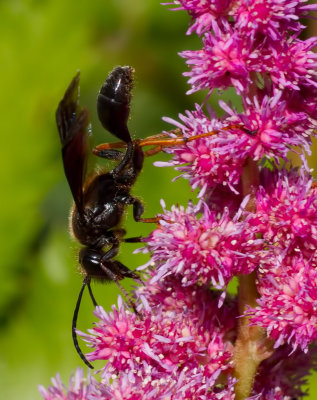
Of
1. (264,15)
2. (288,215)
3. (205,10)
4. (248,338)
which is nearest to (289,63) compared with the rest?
(264,15)

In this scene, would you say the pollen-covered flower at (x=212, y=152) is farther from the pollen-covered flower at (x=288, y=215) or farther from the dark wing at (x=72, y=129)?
the dark wing at (x=72, y=129)

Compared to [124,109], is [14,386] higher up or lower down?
lower down

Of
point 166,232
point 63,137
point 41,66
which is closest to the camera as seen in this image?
point 166,232

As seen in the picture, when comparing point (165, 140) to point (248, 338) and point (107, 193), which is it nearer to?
point (107, 193)

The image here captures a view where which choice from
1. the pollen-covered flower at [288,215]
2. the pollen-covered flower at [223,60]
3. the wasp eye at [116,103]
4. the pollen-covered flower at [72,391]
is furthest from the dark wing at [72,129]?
the pollen-covered flower at [72,391]

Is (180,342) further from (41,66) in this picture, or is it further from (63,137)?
(41,66)

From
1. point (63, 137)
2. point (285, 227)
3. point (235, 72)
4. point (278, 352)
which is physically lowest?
point (278, 352)

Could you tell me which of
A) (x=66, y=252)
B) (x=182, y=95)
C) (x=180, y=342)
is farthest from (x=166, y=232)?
(x=182, y=95)
